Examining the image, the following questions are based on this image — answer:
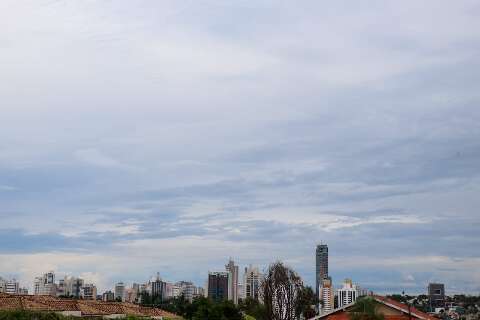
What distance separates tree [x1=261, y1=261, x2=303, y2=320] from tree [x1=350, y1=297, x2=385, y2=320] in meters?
14.5

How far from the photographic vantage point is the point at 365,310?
136 ft

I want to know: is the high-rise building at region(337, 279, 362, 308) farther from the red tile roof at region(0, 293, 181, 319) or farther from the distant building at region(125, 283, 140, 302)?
the distant building at region(125, 283, 140, 302)

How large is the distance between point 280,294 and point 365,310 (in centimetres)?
1759

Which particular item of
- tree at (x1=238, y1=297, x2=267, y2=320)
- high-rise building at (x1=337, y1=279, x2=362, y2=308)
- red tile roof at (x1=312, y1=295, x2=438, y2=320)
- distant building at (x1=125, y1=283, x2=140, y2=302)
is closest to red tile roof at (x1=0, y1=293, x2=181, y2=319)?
tree at (x1=238, y1=297, x2=267, y2=320)

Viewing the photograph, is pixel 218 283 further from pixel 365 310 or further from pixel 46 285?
pixel 365 310

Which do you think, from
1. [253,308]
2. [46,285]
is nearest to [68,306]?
[253,308]

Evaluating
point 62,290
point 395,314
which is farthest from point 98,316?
point 62,290

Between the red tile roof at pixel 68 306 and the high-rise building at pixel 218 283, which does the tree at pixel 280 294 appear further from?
the high-rise building at pixel 218 283

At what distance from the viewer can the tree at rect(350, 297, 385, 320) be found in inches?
1582

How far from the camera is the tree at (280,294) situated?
5825 centimetres

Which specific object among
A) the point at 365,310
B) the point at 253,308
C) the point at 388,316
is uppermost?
the point at 365,310

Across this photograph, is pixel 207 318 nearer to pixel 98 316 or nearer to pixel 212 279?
pixel 98 316

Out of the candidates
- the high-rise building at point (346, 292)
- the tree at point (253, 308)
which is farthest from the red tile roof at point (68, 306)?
the high-rise building at point (346, 292)

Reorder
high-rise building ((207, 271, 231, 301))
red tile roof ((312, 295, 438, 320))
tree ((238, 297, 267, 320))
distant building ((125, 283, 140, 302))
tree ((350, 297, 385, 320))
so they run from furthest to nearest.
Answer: distant building ((125, 283, 140, 302)), high-rise building ((207, 271, 231, 301)), tree ((238, 297, 267, 320)), red tile roof ((312, 295, 438, 320)), tree ((350, 297, 385, 320))
